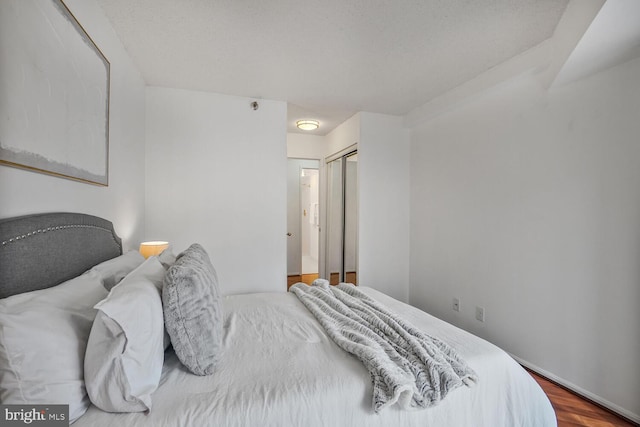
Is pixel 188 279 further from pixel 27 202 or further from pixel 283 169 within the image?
pixel 283 169

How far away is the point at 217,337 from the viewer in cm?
123

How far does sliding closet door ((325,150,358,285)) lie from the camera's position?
4.51 metres

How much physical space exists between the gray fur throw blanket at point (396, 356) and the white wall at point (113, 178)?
4.58 feet

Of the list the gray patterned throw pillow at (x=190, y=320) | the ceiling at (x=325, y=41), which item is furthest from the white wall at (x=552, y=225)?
the gray patterned throw pillow at (x=190, y=320)

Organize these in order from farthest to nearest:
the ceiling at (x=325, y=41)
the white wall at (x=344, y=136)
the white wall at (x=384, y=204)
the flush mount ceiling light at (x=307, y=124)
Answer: the flush mount ceiling light at (x=307, y=124) → the white wall at (x=344, y=136) → the white wall at (x=384, y=204) → the ceiling at (x=325, y=41)

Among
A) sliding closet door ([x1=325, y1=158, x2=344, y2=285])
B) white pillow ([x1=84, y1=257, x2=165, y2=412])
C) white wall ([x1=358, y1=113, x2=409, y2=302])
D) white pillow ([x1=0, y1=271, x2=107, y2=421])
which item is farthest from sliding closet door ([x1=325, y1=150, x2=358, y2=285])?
white pillow ([x1=0, y1=271, x2=107, y2=421])

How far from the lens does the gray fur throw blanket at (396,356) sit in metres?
1.08

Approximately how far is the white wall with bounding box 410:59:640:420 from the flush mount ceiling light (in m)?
1.75

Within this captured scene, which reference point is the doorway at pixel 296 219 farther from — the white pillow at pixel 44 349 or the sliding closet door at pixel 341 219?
the white pillow at pixel 44 349

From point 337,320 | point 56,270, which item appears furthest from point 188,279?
point 337,320

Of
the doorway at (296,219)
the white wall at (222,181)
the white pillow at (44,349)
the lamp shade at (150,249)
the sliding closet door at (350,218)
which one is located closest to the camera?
the white pillow at (44,349)

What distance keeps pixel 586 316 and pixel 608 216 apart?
0.69 metres

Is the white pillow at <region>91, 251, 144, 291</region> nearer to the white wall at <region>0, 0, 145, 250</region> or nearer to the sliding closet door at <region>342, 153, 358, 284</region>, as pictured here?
the white wall at <region>0, 0, 145, 250</region>

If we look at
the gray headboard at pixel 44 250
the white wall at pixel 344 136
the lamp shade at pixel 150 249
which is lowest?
the lamp shade at pixel 150 249
